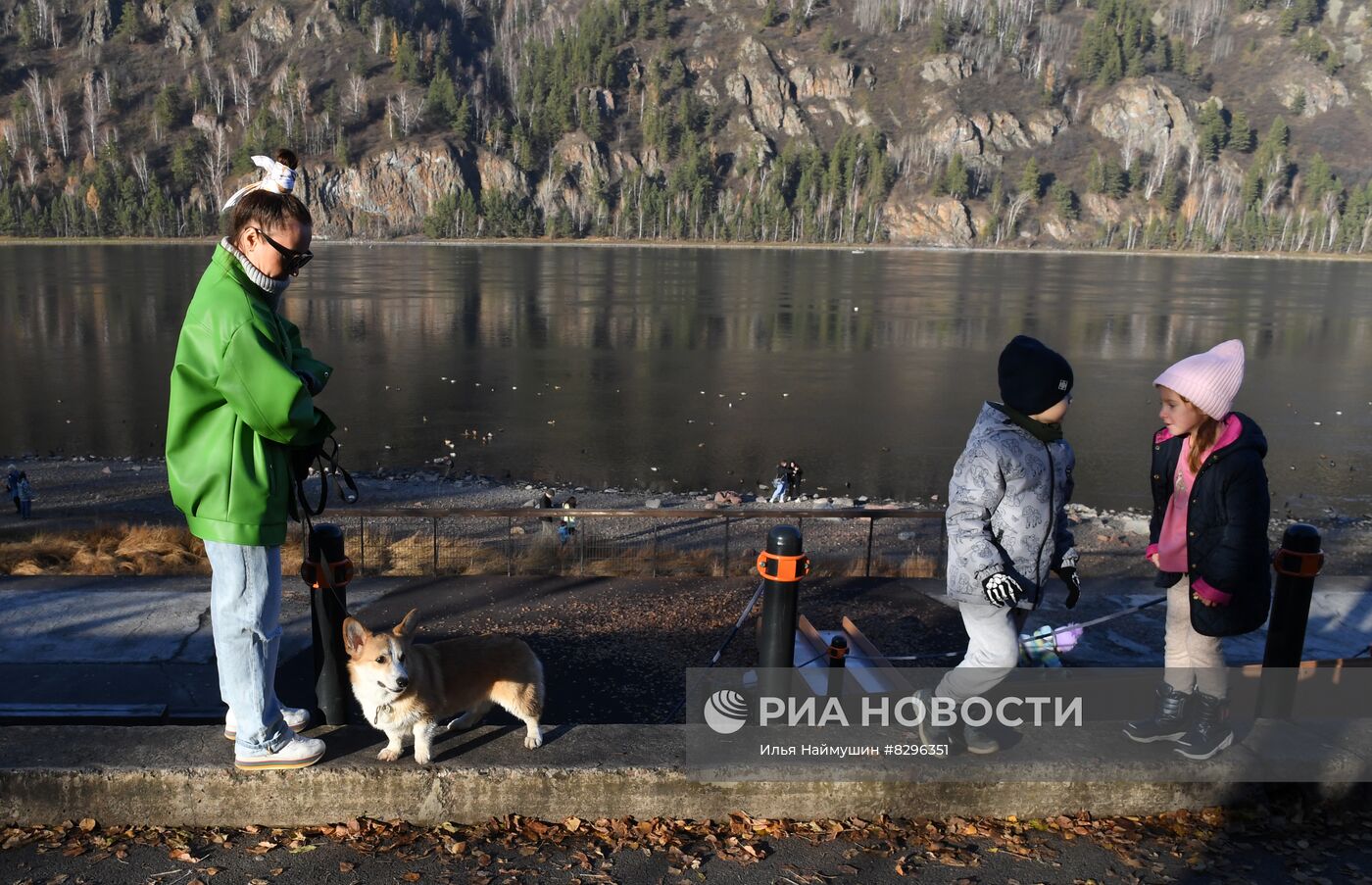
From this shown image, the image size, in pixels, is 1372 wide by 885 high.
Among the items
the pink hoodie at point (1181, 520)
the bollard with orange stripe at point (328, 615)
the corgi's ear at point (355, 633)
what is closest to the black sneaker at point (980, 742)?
the pink hoodie at point (1181, 520)

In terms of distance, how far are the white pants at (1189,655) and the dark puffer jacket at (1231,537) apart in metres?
0.11

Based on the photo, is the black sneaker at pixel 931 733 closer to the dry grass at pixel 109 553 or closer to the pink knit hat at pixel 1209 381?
the pink knit hat at pixel 1209 381

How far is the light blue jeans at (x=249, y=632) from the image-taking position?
384 cm

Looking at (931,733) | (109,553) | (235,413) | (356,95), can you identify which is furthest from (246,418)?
(356,95)

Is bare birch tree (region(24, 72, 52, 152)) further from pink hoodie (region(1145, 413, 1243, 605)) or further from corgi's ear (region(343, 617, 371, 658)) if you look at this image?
pink hoodie (region(1145, 413, 1243, 605))

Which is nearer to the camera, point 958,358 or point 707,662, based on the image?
point 707,662

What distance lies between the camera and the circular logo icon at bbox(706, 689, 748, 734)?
15.3ft

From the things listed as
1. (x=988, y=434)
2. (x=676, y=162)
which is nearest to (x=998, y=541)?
(x=988, y=434)

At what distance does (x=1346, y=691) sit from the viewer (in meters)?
5.61

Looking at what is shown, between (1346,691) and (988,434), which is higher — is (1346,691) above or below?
below

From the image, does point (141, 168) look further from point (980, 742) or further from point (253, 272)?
point (980, 742)

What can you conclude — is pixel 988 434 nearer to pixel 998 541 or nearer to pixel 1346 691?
pixel 998 541

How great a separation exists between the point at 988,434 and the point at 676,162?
659 ft

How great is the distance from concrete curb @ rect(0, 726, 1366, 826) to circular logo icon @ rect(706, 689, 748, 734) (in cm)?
21
